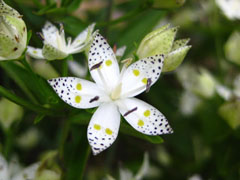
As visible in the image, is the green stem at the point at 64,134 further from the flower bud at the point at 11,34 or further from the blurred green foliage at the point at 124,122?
the flower bud at the point at 11,34

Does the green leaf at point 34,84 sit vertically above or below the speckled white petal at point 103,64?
below

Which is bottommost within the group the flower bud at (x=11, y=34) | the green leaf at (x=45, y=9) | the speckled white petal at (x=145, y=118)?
the speckled white petal at (x=145, y=118)

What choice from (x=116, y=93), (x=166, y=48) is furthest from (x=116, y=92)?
(x=166, y=48)

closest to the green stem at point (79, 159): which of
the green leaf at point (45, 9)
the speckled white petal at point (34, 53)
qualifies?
the speckled white petal at point (34, 53)

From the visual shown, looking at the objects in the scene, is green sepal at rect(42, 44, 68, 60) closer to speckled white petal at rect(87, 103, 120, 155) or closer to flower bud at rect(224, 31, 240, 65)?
speckled white petal at rect(87, 103, 120, 155)

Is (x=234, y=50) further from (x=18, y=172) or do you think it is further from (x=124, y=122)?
(x=18, y=172)

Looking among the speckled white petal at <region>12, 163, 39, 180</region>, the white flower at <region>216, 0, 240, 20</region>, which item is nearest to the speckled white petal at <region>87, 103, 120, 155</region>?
the speckled white petal at <region>12, 163, 39, 180</region>

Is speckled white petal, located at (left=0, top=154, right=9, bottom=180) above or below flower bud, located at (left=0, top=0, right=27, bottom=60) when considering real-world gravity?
below
